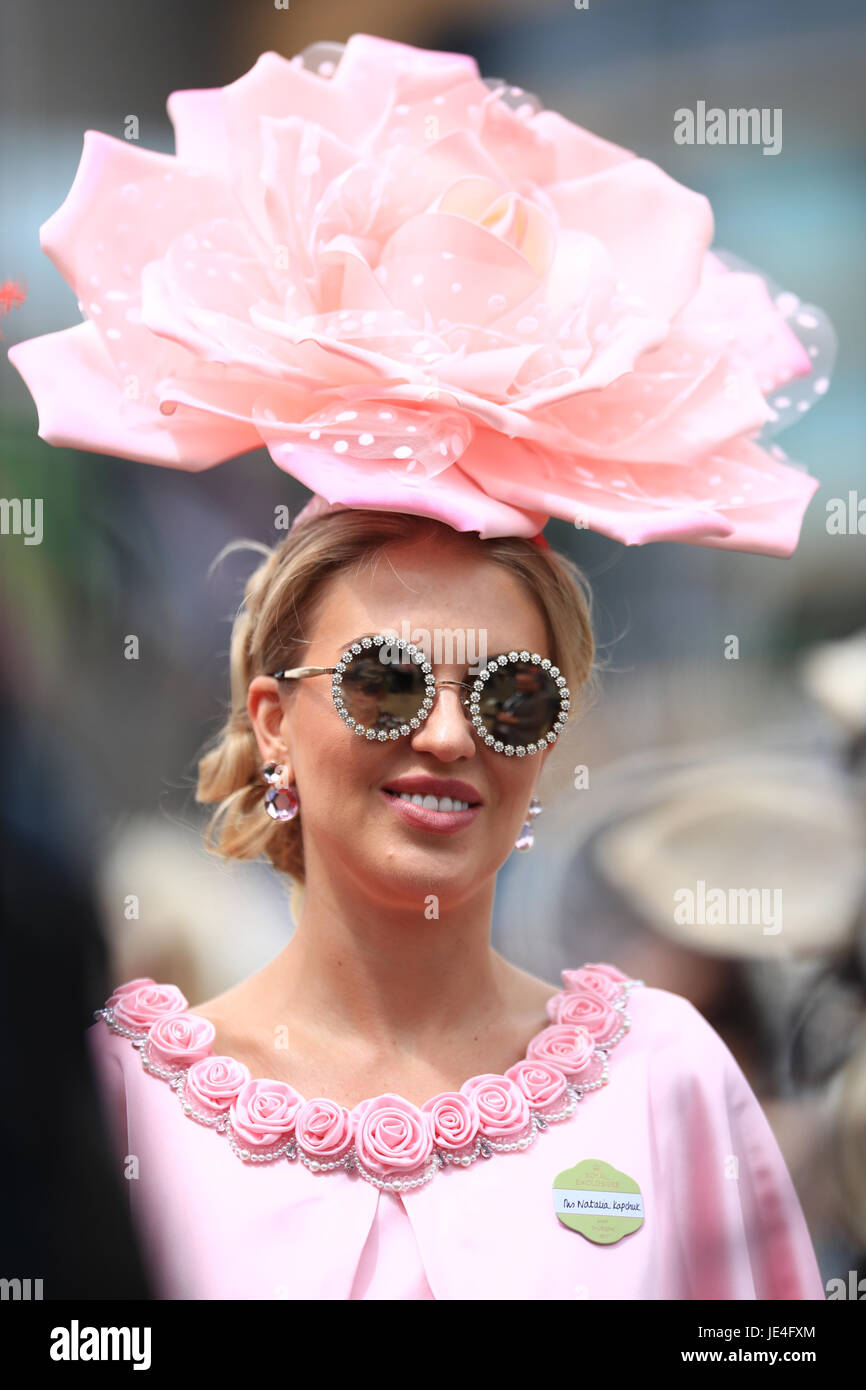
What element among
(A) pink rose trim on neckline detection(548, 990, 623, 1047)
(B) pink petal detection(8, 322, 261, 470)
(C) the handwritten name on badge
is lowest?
(C) the handwritten name on badge

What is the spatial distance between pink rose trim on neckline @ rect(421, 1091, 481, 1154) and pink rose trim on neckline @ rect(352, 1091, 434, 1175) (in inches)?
0.5

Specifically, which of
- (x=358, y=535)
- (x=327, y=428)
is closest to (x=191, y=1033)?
(x=358, y=535)

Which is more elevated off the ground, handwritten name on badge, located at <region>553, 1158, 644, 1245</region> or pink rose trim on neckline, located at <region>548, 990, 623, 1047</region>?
pink rose trim on neckline, located at <region>548, 990, 623, 1047</region>

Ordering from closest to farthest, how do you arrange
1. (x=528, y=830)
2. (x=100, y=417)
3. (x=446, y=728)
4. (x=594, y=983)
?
(x=446, y=728)
(x=100, y=417)
(x=528, y=830)
(x=594, y=983)

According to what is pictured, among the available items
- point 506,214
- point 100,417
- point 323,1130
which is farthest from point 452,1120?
point 506,214

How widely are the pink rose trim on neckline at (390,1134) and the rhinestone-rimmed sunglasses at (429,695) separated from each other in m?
0.49

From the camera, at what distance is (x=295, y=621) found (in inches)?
73.4

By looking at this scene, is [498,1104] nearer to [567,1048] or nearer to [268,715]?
[567,1048]

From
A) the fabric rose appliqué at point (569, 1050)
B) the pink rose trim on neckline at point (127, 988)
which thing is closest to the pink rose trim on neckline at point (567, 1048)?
the fabric rose appliqué at point (569, 1050)

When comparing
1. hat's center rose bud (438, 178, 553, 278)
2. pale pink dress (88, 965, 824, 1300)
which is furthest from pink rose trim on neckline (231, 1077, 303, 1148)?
hat's center rose bud (438, 178, 553, 278)

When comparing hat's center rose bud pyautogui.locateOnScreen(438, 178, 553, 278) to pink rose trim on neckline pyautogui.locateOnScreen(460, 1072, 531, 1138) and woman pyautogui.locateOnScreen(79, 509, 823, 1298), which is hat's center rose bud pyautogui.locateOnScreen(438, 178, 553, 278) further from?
pink rose trim on neckline pyautogui.locateOnScreen(460, 1072, 531, 1138)

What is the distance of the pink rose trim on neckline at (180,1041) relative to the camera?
180 centimetres

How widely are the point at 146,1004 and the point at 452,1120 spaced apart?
1.53 feet

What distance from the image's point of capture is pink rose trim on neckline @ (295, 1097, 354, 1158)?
1727 millimetres
